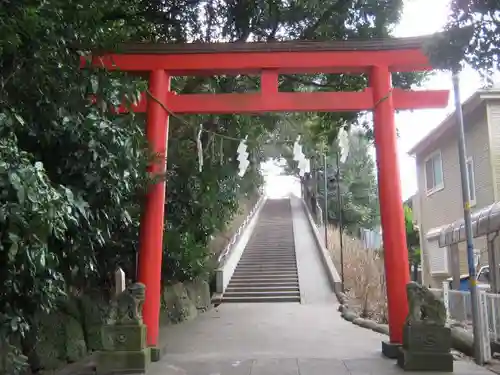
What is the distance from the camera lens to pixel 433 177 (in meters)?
18.4

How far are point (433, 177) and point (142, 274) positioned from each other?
13591 millimetres

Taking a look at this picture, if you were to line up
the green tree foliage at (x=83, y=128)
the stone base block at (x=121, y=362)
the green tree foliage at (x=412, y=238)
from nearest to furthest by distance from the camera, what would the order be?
1. the green tree foliage at (x=83, y=128)
2. the stone base block at (x=121, y=362)
3. the green tree foliage at (x=412, y=238)

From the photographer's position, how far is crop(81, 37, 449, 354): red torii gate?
793 centimetres

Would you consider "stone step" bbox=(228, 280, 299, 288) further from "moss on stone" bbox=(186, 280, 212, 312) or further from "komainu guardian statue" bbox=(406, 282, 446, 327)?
"komainu guardian statue" bbox=(406, 282, 446, 327)

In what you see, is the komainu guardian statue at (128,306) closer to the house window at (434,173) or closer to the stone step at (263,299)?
the stone step at (263,299)

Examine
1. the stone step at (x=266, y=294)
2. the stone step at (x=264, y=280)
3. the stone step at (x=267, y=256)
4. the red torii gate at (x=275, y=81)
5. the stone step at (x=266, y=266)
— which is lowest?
the stone step at (x=266, y=294)

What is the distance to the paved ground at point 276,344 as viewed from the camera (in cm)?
691

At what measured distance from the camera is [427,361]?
6645 mm

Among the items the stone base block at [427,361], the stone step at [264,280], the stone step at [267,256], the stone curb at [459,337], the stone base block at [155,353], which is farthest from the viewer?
the stone step at [267,256]

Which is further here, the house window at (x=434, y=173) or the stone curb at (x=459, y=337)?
the house window at (x=434, y=173)

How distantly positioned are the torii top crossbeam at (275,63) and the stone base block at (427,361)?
380cm

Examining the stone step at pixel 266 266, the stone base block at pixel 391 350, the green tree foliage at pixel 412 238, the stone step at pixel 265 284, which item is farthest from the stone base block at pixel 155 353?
the green tree foliage at pixel 412 238

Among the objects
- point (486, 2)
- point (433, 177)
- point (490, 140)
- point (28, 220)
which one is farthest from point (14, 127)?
point (433, 177)

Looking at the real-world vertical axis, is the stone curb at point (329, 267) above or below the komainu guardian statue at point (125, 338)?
above
